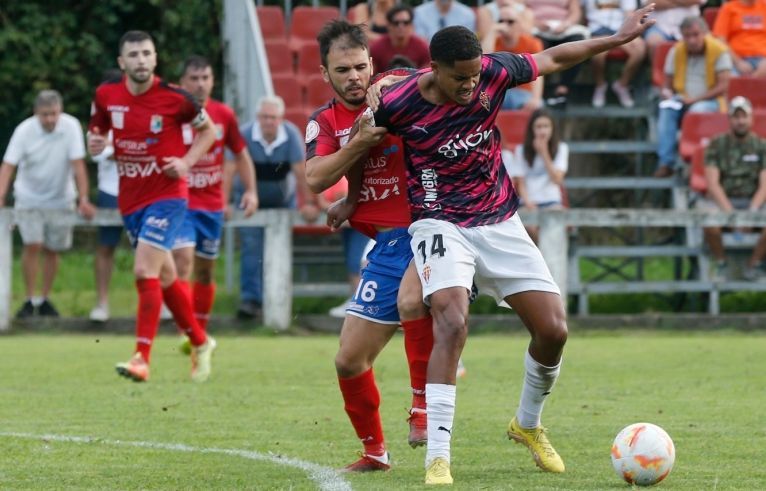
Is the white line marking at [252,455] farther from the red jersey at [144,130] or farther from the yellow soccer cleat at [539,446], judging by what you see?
the red jersey at [144,130]

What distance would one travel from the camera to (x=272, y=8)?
1841 cm

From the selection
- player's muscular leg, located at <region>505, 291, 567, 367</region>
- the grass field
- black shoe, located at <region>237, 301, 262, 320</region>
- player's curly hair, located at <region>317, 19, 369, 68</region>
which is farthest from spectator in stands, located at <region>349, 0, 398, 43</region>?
player's muscular leg, located at <region>505, 291, 567, 367</region>

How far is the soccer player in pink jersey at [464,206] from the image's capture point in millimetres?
6191

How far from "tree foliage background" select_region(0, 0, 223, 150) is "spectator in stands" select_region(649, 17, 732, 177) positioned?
6632mm

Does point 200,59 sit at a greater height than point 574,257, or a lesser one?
greater

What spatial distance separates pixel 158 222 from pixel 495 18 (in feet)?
25.1

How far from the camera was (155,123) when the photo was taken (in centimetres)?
1059

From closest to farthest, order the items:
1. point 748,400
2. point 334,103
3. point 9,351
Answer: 1. point 334,103
2. point 748,400
3. point 9,351

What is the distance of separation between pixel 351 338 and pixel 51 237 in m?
8.96

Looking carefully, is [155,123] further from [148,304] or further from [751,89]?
[751,89]

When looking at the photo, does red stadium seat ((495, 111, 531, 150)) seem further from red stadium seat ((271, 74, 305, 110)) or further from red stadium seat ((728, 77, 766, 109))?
red stadium seat ((271, 74, 305, 110))

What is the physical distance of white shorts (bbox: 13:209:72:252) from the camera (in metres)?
14.4

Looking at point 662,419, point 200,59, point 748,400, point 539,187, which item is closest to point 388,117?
point 662,419

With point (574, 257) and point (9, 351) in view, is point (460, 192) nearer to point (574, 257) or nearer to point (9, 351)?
point (9, 351)
